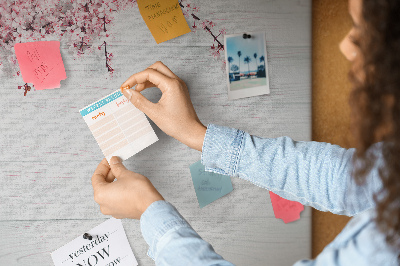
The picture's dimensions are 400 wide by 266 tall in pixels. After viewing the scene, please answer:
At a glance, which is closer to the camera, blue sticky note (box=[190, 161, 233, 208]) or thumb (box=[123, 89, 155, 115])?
thumb (box=[123, 89, 155, 115])

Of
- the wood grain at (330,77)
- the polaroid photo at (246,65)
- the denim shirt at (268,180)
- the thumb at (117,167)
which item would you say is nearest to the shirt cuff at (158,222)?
the denim shirt at (268,180)

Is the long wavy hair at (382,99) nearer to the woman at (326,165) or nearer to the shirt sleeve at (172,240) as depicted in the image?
the woman at (326,165)

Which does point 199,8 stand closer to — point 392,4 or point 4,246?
point 392,4

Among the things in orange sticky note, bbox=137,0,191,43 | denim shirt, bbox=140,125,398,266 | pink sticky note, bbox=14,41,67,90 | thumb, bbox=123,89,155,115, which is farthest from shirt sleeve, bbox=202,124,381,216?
pink sticky note, bbox=14,41,67,90

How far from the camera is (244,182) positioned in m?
0.87

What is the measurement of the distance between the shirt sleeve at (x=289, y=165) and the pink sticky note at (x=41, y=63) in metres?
0.35

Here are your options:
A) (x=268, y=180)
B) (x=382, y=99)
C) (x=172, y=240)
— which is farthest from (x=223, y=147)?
(x=382, y=99)

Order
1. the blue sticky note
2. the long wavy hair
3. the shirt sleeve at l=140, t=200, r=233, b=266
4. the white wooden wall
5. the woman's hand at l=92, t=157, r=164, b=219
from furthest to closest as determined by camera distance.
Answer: the blue sticky note < the white wooden wall < the woman's hand at l=92, t=157, r=164, b=219 < the shirt sleeve at l=140, t=200, r=233, b=266 < the long wavy hair

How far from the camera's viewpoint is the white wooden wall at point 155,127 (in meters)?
0.73

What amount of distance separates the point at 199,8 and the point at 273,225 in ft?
1.97

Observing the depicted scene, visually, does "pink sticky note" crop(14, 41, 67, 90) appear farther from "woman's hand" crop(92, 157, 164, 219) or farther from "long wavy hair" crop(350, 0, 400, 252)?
"long wavy hair" crop(350, 0, 400, 252)

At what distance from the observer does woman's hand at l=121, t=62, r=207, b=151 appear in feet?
2.27

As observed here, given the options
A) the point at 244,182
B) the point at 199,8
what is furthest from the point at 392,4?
the point at 244,182

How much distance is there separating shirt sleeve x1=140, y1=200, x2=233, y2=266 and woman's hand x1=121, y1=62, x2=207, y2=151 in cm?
17
